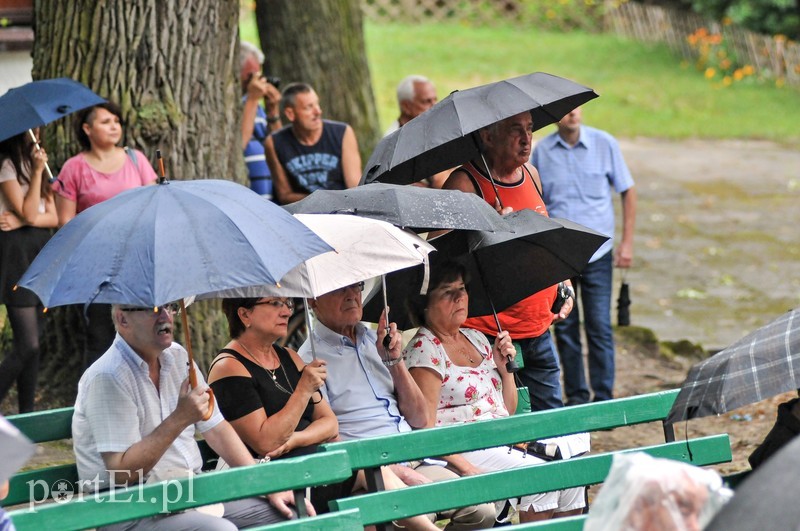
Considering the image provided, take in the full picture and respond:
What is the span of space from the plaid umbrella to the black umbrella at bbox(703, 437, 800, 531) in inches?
43.6

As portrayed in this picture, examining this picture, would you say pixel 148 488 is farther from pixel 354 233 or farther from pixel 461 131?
pixel 461 131

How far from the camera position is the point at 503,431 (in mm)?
4383

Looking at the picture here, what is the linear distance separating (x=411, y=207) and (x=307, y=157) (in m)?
3.01

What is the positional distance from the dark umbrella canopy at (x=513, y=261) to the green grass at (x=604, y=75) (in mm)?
12714

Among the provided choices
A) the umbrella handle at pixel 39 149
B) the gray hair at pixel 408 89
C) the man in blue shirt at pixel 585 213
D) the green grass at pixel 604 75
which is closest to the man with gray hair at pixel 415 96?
the gray hair at pixel 408 89

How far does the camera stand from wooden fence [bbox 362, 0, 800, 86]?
23297 mm

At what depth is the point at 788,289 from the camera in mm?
11117

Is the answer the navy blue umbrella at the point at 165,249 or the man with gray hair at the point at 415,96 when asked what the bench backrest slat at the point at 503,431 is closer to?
the navy blue umbrella at the point at 165,249

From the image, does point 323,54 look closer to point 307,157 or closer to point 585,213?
point 307,157

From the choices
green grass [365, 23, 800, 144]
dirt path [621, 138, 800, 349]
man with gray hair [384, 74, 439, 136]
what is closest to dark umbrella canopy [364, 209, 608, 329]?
man with gray hair [384, 74, 439, 136]

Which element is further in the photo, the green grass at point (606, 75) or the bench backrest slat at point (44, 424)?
the green grass at point (606, 75)

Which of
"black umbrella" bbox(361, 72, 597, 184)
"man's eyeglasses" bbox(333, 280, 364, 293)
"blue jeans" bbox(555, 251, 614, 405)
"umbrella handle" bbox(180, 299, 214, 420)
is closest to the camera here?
"umbrella handle" bbox(180, 299, 214, 420)

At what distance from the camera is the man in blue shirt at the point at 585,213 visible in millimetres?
7469

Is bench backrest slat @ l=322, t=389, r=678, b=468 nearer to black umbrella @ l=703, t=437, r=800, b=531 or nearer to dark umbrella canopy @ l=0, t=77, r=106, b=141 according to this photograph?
black umbrella @ l=703, t=437, r=800, b=531
